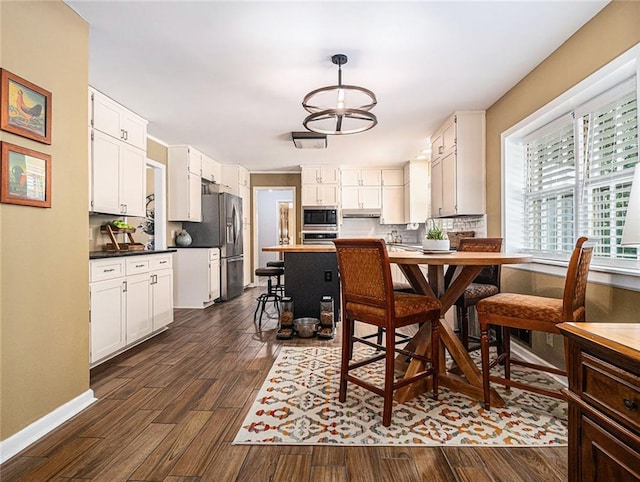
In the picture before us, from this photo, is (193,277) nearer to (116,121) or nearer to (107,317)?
(107,317)

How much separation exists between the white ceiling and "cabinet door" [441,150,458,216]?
0.50 meters

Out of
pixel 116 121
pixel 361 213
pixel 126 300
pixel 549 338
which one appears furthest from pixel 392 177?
Result: pixel 126 300

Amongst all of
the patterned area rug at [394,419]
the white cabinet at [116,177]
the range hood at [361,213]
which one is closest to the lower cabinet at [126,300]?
the white cabinet at [116,177]

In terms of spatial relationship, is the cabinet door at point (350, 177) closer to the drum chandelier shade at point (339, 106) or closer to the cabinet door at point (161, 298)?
the drum chandelier shade at point (339, 106)

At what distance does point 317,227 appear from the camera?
658 centimetres

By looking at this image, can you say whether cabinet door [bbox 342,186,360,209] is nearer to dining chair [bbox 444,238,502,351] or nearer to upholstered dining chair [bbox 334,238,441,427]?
dining chair [bbox 444,238,502,351]

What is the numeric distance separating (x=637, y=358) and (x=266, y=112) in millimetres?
3758

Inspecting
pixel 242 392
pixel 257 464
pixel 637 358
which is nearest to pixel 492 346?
pixel 242 392

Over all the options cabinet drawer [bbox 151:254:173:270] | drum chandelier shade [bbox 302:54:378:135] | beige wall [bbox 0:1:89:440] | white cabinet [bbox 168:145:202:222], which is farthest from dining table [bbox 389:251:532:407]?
white cabinet [bbox 168:145:202:222]

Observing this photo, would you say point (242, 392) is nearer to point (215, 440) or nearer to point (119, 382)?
point (215, 440)

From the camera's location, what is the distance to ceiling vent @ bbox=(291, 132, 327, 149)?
15.2 ft

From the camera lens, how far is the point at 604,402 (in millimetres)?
883

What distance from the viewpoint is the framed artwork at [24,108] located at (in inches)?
65.1

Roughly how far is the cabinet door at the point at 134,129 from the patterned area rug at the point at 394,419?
287cm
